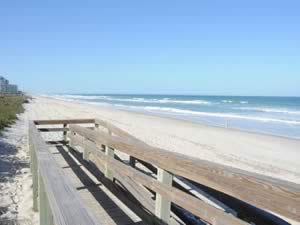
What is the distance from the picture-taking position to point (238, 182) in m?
1.98

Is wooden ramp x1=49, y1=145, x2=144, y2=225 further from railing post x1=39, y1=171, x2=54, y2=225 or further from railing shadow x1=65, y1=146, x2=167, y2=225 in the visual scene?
railing post x1=39, y1=171, x2=54, y2=225

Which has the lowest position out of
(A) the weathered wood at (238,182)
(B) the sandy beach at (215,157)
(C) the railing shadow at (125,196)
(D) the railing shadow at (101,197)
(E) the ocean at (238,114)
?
(E) the ocean at (238,114)

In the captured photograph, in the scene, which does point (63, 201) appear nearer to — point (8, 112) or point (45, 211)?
point (45, 211)

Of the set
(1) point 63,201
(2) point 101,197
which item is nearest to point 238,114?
(2) point 101,197

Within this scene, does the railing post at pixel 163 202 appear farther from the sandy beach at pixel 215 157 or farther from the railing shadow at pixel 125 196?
the sandy beach at pixel 215 157

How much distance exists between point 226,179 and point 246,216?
0.68 m

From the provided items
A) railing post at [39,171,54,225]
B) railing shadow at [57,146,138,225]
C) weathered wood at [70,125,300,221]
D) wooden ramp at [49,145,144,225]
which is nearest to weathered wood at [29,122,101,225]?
railing post at [39,171,54,225]

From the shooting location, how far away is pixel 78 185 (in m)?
4.98

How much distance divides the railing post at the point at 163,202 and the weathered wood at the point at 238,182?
82 millimetres

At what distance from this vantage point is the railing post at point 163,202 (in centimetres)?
278

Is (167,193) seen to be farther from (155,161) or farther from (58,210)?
(58,210)

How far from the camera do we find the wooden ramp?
3756 millimetres

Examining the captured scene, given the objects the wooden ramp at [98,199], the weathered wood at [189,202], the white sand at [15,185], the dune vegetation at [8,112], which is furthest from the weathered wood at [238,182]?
the dune vegetation at [8,112]

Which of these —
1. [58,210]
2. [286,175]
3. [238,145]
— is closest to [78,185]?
[58,210]
